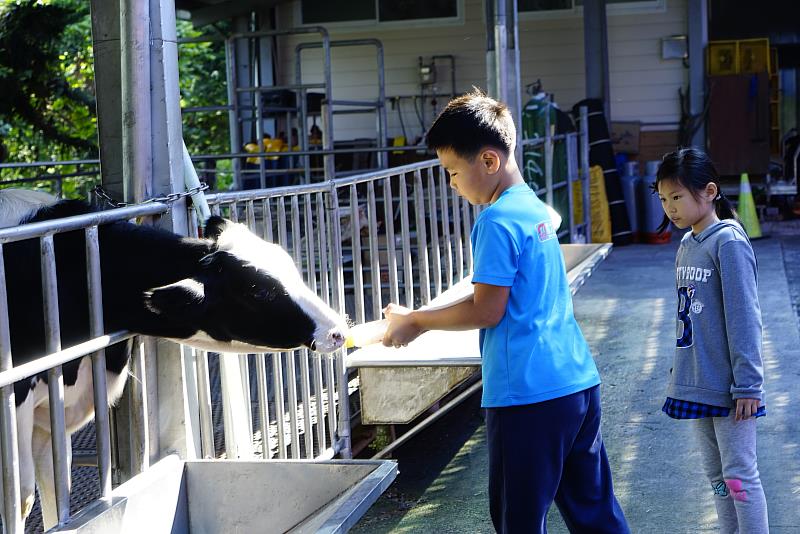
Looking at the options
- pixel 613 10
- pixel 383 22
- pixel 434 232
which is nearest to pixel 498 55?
pixel 434 232

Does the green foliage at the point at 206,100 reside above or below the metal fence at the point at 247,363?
above

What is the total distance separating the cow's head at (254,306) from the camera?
3.15 m

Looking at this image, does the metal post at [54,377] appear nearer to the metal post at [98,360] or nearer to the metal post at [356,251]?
the metal post at [98,360]

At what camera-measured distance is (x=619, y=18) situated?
47.4ft

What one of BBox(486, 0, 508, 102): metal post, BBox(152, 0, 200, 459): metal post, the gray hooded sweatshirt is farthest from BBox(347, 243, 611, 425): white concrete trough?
BBox(486, 0, 508, 102): metal post

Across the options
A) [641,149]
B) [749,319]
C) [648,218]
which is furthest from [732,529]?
[641,149]

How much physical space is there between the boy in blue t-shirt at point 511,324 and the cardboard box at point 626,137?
38.6ft

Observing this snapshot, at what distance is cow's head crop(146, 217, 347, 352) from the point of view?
3.15m

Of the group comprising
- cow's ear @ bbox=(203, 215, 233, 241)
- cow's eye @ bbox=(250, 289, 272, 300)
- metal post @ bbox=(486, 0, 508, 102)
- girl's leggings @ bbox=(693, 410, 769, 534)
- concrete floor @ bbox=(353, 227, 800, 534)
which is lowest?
concrete floor @ bbox=(353, 227, 800, 534)

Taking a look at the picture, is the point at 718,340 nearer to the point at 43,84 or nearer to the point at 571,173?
the point at 571,173

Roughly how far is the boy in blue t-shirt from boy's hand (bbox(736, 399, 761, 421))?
73 centimetres

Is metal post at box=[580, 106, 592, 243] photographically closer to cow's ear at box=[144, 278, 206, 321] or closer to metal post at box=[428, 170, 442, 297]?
metal post at box=[428, 170, 442, 297]

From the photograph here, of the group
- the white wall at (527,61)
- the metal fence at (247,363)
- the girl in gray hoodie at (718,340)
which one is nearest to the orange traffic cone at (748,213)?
the white wall at (527,61)

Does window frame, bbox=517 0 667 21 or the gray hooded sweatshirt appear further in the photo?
window frame, bbox=517 0 667 21
